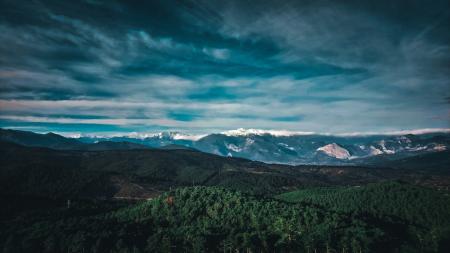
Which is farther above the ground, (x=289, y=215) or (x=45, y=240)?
(x=289, y=215)

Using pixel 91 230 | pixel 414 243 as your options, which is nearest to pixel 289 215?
pixel 414 243

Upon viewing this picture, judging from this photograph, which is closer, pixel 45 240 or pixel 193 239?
pixel 193 239

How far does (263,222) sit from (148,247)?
63.7 metres

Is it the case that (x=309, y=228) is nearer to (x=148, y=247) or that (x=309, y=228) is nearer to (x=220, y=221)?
(x=220, y=221)

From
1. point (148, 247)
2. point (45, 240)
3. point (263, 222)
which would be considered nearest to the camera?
point (148, 247)

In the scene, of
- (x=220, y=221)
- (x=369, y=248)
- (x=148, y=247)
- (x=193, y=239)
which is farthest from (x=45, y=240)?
(x=369, y=248)

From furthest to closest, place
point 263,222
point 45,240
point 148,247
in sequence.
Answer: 1. point 263,222
2. point 45,240
3. point 148,247

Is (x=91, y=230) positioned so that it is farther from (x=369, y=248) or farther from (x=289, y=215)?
(x=369, y=248)

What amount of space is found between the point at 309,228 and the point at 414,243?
6253 centimetres

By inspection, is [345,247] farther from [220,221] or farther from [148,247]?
[148,247]

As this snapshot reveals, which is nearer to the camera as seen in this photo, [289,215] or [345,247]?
[345,247]

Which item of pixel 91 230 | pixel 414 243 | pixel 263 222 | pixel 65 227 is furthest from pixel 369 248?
pixel 65 227

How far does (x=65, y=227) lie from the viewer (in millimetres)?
196875

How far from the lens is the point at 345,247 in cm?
16812
